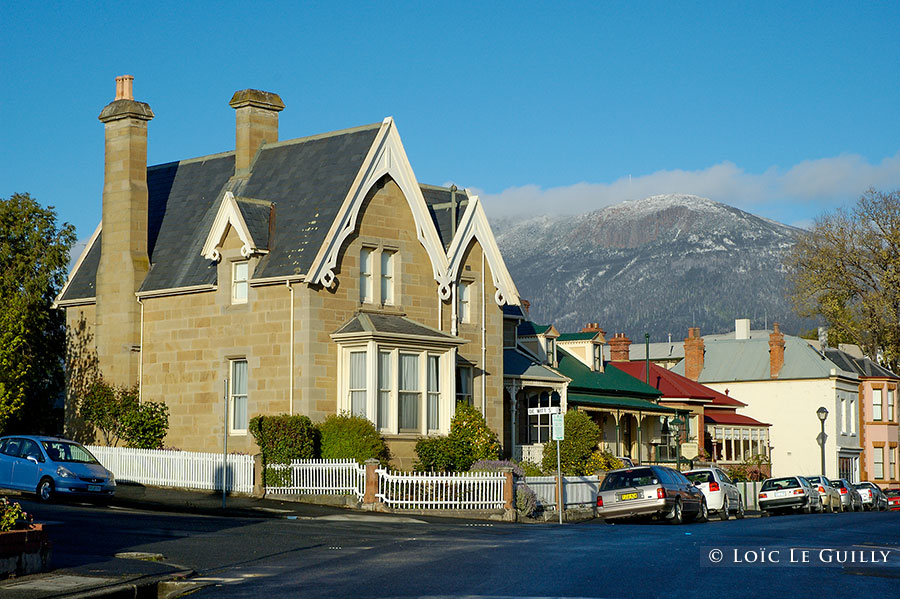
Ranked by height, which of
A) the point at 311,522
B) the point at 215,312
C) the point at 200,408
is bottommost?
the point at 311,522

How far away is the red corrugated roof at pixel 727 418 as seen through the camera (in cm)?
6747

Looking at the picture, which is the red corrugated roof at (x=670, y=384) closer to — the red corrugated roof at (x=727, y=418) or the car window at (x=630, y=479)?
the red corrugated roof at (x=727, y=418)

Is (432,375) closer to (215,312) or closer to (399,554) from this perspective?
(215,312)

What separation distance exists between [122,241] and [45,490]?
1243 cm

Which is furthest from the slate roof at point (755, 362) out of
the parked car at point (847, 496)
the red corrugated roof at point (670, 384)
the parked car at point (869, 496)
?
the parked car at point (847, 496)

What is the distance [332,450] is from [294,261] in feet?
18.6

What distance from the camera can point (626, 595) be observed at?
14.9m

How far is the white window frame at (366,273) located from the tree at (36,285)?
551 inches

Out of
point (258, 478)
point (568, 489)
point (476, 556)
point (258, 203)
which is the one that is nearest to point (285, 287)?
point (258, 203)

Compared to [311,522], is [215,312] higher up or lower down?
higher up

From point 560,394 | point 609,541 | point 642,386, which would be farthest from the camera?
point 642,386

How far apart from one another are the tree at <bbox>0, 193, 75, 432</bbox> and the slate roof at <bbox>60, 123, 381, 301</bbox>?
3553mm

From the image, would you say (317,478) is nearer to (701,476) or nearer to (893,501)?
(701,476)

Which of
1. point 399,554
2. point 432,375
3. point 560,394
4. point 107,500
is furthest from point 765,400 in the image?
point 399,554
